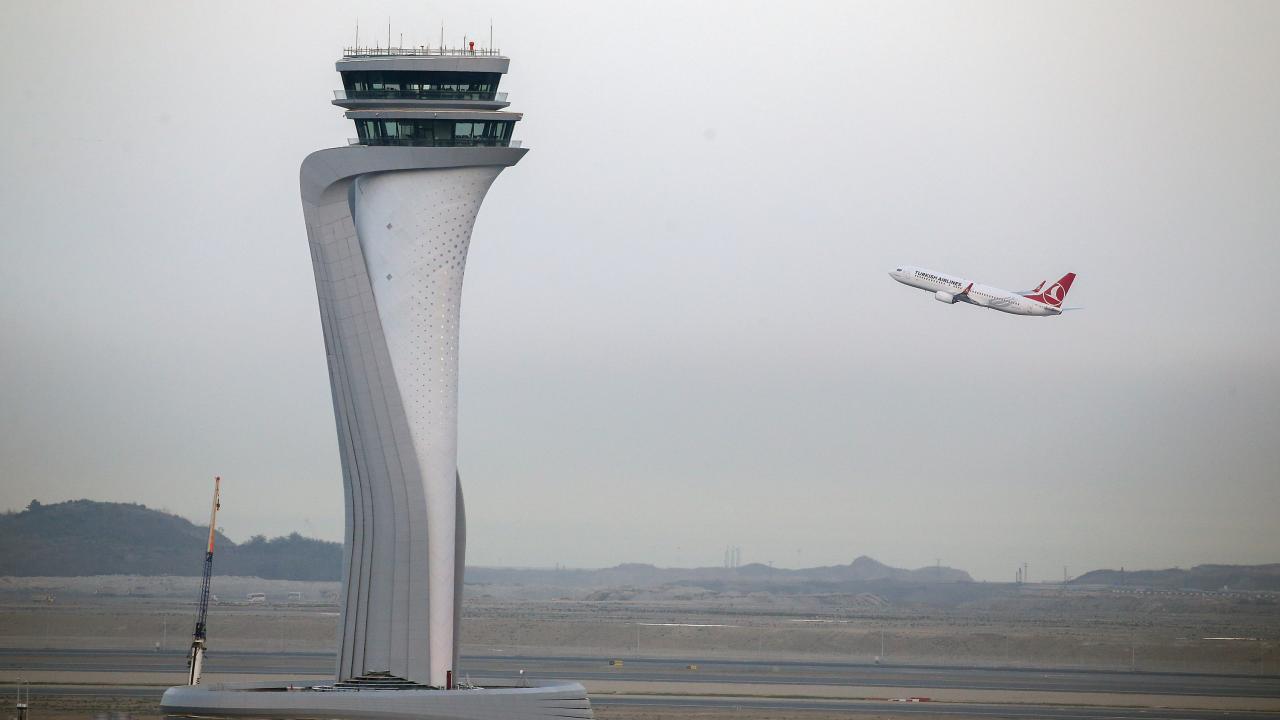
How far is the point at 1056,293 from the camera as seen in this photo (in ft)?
535

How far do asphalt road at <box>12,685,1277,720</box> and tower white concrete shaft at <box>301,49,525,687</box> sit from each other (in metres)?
33.4

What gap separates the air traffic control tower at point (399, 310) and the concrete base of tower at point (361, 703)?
3060 millimetres

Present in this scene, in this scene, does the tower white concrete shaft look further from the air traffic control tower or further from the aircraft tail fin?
the aircraft tail fin

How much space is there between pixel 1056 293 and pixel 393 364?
108 metres

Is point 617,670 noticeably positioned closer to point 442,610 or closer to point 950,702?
point 950,702

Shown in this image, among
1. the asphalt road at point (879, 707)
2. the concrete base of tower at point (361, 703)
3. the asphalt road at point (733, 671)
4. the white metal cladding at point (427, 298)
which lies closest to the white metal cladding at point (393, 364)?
the white metal cladding at point (427, 298)

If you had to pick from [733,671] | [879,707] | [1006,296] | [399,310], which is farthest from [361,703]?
[1006,296]

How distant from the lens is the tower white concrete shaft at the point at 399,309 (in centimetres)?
6588

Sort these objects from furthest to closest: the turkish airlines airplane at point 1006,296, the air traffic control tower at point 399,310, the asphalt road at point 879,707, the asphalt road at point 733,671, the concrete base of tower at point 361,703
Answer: the turkish airlines airplane at point 1006,296 < the asphalt road at point 733,671 < the asphalt road at point 879,707 < the air traffic control tower at point 399,310 < the concrete base of tower at point 361,703

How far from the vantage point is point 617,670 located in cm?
13200

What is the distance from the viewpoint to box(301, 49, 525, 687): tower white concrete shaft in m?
65.9

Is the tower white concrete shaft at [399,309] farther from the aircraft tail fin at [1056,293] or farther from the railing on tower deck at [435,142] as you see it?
the aircraft tail fin at [1056,293]

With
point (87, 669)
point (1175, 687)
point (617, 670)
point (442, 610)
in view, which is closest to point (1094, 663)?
point (1175, 687)

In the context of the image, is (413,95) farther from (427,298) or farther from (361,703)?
(361,703)
